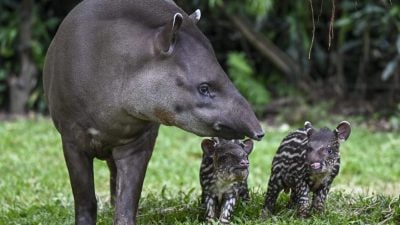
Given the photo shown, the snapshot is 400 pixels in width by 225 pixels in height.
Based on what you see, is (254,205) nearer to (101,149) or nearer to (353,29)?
(101,149)

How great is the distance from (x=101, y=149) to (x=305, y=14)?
28.2 ft

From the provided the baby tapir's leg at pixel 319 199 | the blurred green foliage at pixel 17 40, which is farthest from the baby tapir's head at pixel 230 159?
the blurred green foliage at pixel 17 40

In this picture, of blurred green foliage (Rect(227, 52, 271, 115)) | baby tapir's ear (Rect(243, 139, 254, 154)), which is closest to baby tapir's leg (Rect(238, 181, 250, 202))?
baby tapir's ear (Rect(243, 139, 254, 154))

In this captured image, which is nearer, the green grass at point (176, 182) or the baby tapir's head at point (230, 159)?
the baby tapir's head at point (230, 159)

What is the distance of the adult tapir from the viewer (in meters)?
4.39

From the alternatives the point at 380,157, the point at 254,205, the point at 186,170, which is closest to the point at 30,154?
the point at 186,170

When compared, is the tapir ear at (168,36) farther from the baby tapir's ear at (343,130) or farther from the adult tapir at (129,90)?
the baby tapir's ear at (343,130)

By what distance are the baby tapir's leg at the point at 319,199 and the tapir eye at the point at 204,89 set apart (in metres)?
1.07

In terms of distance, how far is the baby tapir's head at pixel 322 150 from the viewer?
476cm

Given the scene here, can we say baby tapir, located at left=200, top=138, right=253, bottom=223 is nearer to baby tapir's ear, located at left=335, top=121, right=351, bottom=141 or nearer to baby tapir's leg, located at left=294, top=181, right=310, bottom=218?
baby tapir's leg, located at left=294, top=181, right=310, bottom=218

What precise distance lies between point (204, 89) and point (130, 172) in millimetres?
786

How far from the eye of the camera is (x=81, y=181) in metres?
4.91

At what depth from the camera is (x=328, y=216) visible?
5.08m

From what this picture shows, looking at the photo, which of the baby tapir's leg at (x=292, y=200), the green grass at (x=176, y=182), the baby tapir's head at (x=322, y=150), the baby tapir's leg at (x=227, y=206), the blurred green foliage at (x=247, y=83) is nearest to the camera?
the baby tapir's head at (x=322, y=150)
